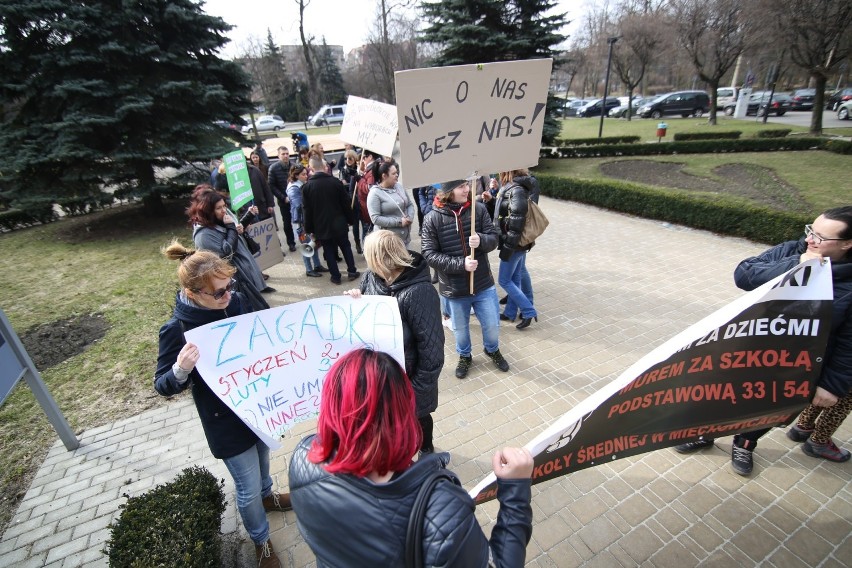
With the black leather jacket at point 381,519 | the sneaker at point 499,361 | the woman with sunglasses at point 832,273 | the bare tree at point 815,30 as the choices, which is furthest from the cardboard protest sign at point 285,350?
the bare tree at point 815,30

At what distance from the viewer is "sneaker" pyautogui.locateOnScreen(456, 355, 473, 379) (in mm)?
4617

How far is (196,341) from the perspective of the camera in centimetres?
220

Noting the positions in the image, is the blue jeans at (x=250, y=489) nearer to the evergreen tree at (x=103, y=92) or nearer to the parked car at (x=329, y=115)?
the evergreen tree at (x=103, y=92)

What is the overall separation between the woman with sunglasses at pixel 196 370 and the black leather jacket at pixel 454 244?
2.04m

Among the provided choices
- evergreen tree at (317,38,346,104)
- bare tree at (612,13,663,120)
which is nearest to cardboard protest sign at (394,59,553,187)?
bare tree at (612,13,663,120)

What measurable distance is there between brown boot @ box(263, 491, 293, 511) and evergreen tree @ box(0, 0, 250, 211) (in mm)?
10657

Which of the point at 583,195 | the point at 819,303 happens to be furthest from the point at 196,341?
the point at 583,195

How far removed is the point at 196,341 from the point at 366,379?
4.34 ft

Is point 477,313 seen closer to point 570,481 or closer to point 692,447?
point 570,481

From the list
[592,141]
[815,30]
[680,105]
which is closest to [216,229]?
[592,141]

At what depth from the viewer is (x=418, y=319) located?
273 cm

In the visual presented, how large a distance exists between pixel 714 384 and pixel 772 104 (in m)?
35.4

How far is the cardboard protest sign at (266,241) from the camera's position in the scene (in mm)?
6188

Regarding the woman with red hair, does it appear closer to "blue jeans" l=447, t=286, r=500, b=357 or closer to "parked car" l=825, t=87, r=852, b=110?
"blue jeans" l=447, t=286, r=500, b=357
